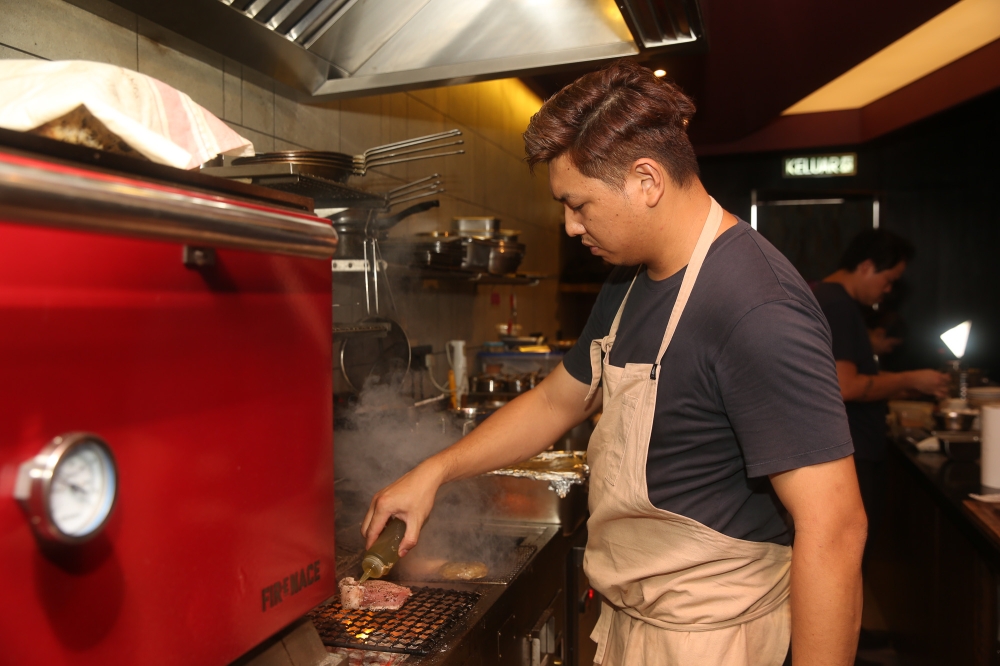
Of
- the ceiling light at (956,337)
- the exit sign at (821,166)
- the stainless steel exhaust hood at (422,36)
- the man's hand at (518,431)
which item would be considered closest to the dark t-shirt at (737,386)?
the man's hand at (518,431)

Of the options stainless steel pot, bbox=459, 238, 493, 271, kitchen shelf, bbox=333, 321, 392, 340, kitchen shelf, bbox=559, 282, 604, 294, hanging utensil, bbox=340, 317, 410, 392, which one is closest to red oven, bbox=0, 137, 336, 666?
kitchen shelf, bbox=333, 321, 392, 340

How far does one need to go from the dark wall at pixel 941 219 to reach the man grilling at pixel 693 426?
248 inches

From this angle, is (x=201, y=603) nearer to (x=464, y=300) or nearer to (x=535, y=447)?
(x=535, y=447)

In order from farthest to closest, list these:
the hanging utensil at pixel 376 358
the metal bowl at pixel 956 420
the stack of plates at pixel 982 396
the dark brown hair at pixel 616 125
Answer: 1. the stack of plates at pixel 982 396
2. the metal bowl at pixel 956 420
3. the hanging utensil at pixel 376 358
4. the dark brown hair at pixel 616 125

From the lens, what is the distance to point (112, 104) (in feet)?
3.01

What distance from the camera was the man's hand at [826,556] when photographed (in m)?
1.26

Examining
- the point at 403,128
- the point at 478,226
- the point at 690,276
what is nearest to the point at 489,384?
the point at 478,226

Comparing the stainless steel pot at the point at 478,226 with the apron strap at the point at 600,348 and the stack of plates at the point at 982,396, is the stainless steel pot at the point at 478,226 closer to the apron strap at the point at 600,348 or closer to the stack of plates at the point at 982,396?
the apron strap at the point at 600,348

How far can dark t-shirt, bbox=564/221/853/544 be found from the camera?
125cm

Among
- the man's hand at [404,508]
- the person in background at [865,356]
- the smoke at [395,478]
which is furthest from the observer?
the person in background at [865,356]

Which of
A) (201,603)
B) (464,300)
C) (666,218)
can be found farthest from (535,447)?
(464,300)

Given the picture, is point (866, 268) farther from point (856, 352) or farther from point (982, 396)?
point (982, 396)

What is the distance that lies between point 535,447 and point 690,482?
525 mm

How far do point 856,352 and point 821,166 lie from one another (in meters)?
4.69
